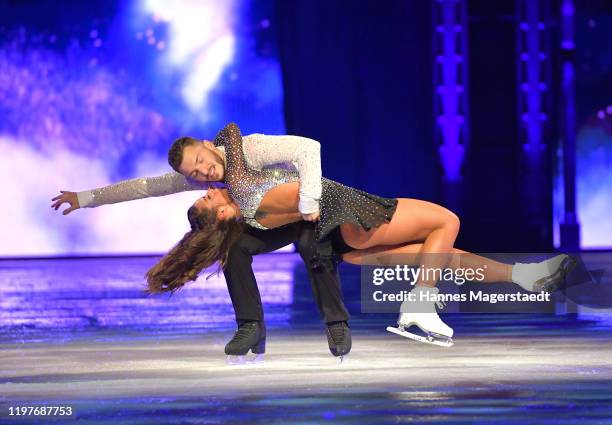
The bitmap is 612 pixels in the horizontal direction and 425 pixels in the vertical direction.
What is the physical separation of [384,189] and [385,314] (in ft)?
16.2

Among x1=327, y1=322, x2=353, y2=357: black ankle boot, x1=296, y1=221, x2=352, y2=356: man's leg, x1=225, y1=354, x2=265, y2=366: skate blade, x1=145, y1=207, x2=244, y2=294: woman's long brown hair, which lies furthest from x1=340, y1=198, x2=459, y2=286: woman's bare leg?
x1=225, y1=354, x2=265, y2=366: skate blade

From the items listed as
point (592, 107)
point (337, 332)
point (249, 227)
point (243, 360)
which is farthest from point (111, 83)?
point (337, 332)

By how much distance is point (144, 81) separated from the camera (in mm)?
9789

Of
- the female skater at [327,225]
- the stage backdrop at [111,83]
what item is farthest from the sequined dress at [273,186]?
the stage backdrop at [111,83]

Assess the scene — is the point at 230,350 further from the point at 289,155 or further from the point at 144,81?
the point at 144,81

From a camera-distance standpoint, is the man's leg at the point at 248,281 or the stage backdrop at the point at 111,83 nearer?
the man's leg at the point at 248,281

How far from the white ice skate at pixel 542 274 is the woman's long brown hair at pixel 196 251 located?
1035 mm

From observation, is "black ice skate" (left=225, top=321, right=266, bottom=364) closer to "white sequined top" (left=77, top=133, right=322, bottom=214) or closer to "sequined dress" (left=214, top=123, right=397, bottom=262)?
"sequined dress" (left=214, top=123, right=397, bottom=262)

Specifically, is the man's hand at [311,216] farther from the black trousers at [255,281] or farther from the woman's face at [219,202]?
the woman's face at [219,202]

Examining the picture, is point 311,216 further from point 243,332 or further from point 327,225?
point 243,332

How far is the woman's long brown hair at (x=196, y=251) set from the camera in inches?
141

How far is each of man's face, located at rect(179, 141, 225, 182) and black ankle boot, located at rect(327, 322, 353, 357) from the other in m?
0.63

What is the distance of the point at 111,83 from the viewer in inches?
385

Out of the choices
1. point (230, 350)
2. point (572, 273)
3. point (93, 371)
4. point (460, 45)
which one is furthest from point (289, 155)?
point (460, 45)
